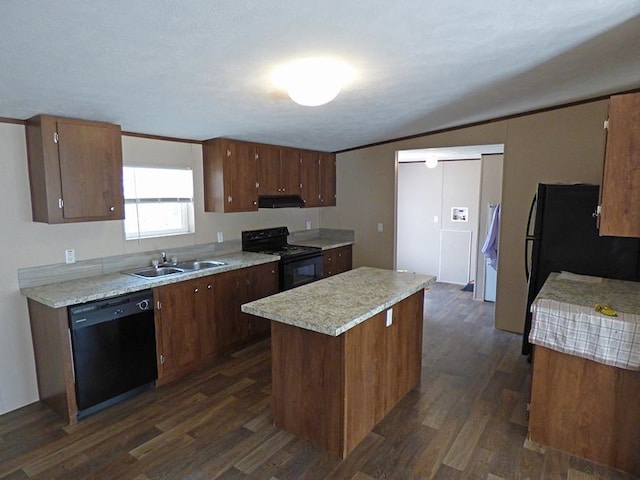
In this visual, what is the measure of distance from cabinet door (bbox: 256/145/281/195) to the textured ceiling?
38.4 inches

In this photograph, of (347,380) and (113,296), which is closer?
(347,380)

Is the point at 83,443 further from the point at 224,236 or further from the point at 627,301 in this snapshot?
the point at 627,301

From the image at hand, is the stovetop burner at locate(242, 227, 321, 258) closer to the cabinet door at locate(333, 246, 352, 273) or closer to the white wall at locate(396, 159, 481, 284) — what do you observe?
the cabinet door at locate(333, 246, 352, 273)

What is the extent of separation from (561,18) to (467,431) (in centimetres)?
248

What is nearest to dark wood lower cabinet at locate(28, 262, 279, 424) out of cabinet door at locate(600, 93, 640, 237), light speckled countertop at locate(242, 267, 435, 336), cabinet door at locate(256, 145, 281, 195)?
cabinet door at locate(256, 145, 281, 195)

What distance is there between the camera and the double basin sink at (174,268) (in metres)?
3.41

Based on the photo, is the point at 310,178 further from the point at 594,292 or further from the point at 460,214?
the point at 594,292

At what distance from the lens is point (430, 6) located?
66.6 inches

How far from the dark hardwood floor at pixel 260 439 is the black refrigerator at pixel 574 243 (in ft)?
3.37

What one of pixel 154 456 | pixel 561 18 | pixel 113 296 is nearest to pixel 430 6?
pixel 561 18

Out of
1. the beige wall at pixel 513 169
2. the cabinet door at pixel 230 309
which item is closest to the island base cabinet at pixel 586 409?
the beige wall at pixel 513 169

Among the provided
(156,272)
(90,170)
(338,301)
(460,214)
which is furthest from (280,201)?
(460,214)

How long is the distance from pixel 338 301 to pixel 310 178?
304 centimetres

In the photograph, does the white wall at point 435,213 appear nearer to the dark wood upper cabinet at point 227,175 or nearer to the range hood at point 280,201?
the range hood at point 280,201
